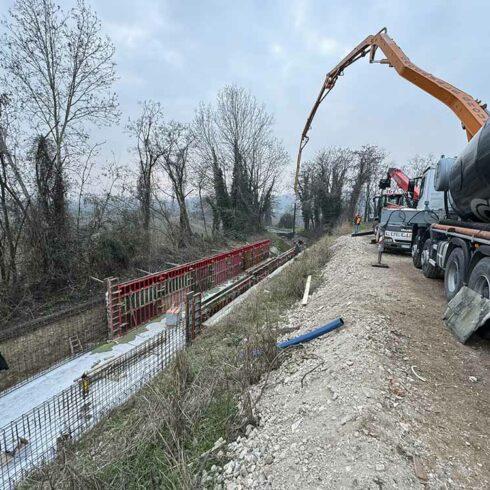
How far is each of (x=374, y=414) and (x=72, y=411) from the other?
4.89 meters

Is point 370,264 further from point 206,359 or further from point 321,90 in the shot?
point 321,90

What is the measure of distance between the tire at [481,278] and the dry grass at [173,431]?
2.98 m

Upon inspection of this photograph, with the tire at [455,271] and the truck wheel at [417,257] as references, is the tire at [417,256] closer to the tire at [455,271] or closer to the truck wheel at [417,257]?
the truck wheel at [417,257]

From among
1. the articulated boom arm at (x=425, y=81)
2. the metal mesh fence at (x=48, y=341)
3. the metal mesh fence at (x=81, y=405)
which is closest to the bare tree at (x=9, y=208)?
the metal mesh fence at (x=48, y=341)

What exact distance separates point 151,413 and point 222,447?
2.74 feet

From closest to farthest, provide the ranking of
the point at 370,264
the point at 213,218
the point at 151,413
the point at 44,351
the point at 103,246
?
the point at 151,413 → the point at 44,351 → the point at 370,264 → the point at 103,246 → the point at 213,218

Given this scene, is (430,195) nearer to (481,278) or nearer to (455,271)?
(455,271)

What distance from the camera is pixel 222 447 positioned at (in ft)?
8.20

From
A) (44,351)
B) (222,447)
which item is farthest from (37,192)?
(222,447)

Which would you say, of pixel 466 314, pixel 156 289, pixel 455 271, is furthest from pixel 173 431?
pixel 156 289

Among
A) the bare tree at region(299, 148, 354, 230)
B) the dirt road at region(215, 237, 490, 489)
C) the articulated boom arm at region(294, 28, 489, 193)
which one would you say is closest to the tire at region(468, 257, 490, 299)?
the dirt road at region(215, 237, 490, 489)

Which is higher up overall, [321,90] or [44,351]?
[321,90]

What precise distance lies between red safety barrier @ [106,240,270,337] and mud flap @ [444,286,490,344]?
26.1 ft

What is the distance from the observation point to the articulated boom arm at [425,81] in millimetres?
5566
